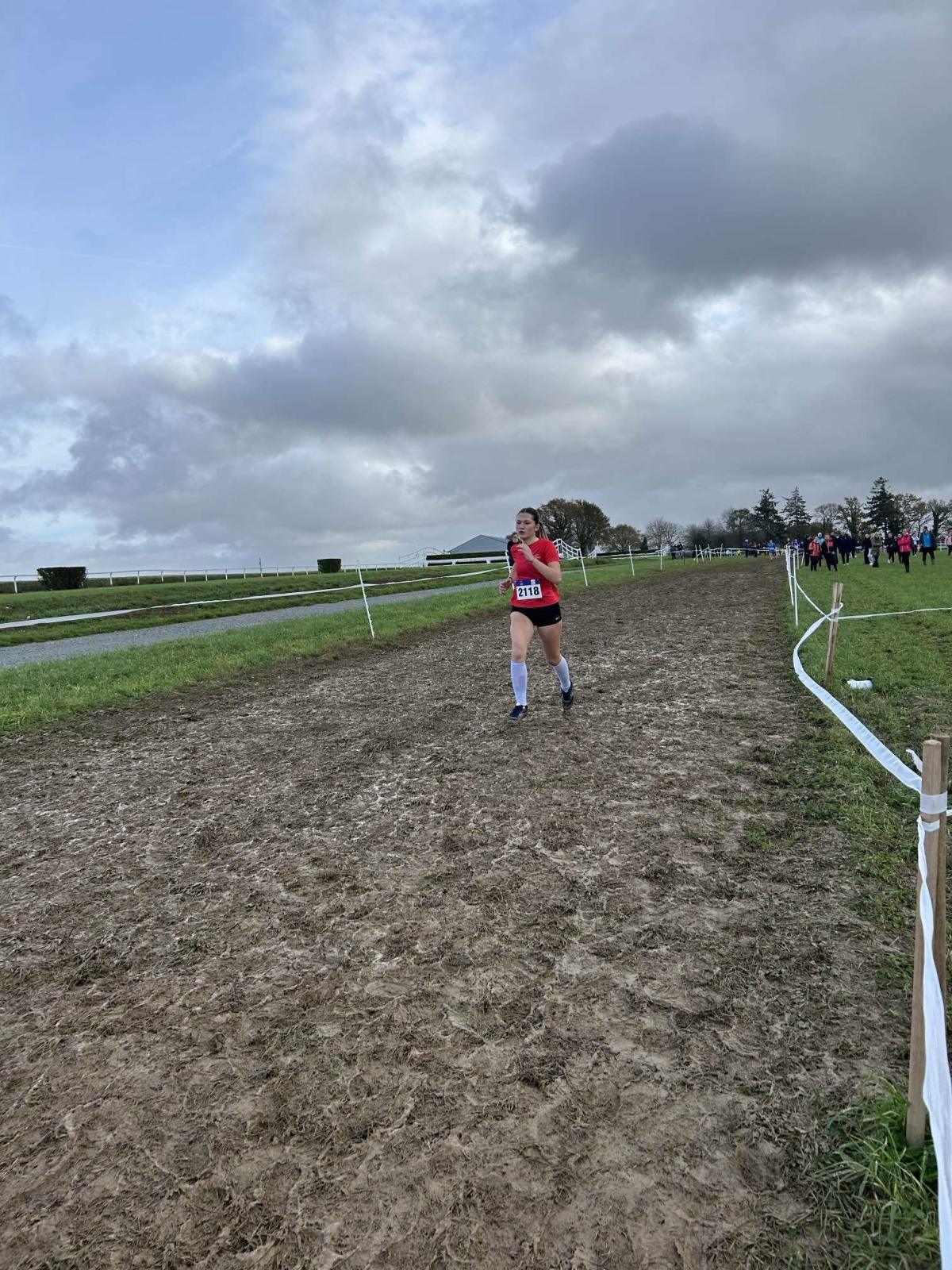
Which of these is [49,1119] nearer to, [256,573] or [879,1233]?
[879,1233]

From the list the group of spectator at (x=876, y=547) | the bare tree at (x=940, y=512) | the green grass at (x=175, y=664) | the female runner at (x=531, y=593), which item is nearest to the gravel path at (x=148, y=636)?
the green grass at (x=175, y=664)

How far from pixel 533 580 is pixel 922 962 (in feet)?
20.1

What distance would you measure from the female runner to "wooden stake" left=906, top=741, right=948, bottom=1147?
223 inches

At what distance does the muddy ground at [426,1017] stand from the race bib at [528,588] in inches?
81.4

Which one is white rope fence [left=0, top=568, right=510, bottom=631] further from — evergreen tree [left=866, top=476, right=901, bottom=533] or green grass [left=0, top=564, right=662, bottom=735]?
evergreen tree [left=866, top=476, right=901, bottom=533]

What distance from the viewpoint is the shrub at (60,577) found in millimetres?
41219

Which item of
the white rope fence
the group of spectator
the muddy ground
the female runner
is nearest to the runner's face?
the female runner

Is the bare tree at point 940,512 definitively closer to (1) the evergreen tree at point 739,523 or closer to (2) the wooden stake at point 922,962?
(1) the evergreen tree at point 739,523

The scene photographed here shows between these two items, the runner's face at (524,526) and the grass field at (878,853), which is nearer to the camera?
the grass field at (878,853)

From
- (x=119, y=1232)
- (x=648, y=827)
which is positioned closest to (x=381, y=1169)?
(x=119, y=1232)

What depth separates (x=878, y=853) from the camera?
14.3ft

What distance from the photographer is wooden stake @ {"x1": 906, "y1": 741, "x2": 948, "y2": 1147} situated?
6.88ft

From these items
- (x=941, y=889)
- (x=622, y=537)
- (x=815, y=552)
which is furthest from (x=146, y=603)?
(x=622, y=537)

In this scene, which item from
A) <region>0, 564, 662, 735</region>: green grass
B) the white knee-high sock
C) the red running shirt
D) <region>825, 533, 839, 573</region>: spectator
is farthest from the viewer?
<region>825, 533, 839, 573</region>: spectator
